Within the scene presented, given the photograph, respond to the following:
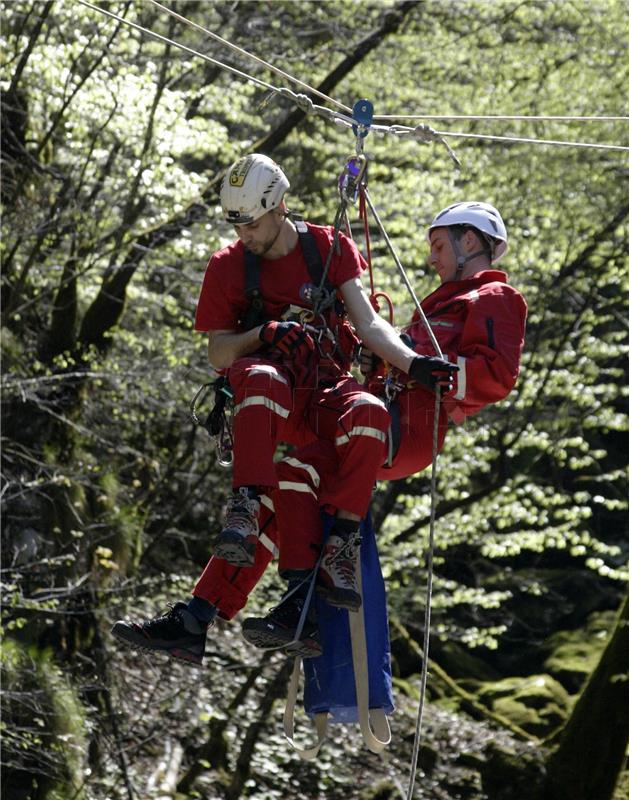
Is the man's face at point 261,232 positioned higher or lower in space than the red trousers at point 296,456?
higher

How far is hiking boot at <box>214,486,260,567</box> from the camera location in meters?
3.95

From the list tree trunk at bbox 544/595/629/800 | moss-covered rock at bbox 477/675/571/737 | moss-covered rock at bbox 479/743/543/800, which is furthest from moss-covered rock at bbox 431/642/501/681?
tree trunk at bbox 544/595/629/800

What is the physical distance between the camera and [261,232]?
4246 millimetres

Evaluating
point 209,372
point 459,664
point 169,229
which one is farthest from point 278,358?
point 459,664

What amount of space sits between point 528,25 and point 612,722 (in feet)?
22.0

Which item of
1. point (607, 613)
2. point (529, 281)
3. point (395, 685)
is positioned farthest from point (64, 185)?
point (607, 613)

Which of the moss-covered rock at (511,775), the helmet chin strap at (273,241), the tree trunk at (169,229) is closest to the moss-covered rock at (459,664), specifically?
the moss-covered rock at (511,775)

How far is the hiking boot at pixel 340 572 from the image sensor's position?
4.04m

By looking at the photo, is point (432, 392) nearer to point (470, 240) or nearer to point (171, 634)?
point (470, 240)

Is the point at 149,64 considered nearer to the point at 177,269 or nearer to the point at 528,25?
the point at 177,269

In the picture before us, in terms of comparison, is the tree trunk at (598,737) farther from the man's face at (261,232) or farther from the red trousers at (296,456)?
the man's face at (261,232)

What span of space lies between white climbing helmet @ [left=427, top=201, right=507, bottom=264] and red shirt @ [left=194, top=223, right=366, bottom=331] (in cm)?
48

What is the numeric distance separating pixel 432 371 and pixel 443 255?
766 millimetres

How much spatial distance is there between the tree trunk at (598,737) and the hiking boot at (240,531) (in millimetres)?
6850
